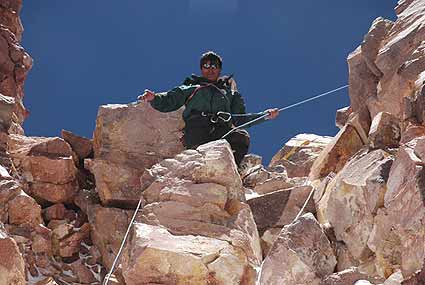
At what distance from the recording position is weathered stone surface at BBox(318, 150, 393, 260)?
655cm

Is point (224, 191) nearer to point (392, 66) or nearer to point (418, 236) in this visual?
point (418, 236)

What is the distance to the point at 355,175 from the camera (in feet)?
24.2

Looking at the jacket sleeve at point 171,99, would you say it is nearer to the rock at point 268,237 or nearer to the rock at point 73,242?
the rock at point 73,242

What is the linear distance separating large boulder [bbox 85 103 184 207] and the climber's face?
2.47 metres

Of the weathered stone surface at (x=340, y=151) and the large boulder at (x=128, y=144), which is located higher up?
the large boulder at (x=128, y=144)

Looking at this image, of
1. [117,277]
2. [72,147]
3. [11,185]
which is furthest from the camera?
[72,147]

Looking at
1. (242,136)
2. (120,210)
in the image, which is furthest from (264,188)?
(120,210)

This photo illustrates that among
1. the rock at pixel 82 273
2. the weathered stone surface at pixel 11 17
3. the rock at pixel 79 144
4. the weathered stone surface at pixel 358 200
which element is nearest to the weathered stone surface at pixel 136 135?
the rock at pixel 79 144

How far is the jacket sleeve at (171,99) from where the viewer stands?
1162 cm

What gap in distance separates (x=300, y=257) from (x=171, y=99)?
238 inches

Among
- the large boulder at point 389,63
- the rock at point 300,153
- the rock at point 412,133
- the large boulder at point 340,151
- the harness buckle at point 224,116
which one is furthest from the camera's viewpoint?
the rock at point 300,153

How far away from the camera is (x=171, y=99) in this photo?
11.7m

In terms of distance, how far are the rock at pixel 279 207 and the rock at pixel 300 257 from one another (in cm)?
181

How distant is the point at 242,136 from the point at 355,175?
4.35m
